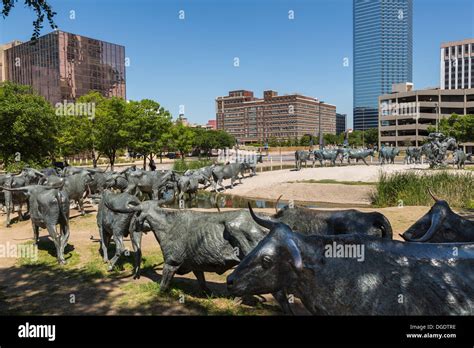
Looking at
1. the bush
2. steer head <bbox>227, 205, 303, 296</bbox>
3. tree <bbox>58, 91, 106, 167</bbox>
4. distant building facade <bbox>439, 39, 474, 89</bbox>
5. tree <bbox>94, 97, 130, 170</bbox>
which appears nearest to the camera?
steer head <bbox>227, 205, 303, 296</bbox>

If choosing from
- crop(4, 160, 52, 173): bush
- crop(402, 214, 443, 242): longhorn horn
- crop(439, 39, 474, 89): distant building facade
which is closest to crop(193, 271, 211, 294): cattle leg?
crop(402, 214, 443, 242): longhorn horn

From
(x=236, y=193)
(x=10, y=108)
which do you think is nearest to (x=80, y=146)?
(x=10, y=108)

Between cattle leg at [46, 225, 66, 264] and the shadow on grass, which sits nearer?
the shadow on grass

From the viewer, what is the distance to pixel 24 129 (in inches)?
980

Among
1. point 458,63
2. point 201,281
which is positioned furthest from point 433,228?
point 458,63

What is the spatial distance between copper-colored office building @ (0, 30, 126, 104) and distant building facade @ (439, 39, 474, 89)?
114561 millimetres

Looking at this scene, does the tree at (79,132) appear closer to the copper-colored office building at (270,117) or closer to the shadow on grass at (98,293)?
the shadow on grass at (98,293)

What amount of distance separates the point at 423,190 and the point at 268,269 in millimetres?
18546

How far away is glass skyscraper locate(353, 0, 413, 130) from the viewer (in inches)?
5428

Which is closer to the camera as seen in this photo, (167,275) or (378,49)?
(167,275)

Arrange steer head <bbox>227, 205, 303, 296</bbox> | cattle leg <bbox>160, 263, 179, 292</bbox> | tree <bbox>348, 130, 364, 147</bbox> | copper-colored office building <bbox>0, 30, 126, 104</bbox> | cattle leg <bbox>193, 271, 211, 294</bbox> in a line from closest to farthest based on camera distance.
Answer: steer head <bbox>227, 205, 303, 296</bbox>, cattle leg <bbox>160, 263, 179, 292</bbox>, cattle leg <bbox>193, 271, 211, 294</bbox>, copper-colored office building <bbox>0, 30, 126, 104</bbox>, tree <bbox>348, 130, 364, 147</bbox>

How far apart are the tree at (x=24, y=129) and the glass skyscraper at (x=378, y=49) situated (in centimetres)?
12514

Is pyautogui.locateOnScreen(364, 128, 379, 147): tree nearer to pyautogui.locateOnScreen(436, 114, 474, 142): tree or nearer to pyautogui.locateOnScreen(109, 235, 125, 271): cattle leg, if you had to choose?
pyautogui.locateOnScreen(436, 114, 474, 142): tree

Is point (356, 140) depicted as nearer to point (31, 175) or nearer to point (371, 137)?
point (371, 137)
